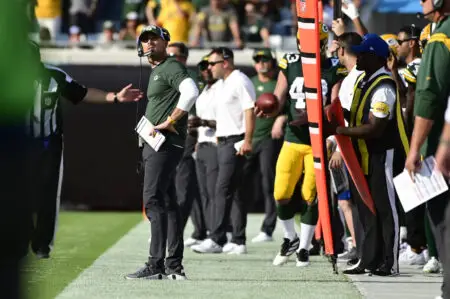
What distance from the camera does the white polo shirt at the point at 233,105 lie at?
11.6m

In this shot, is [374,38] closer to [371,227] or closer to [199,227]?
[371,227]

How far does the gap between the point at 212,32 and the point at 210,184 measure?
22.9 ft

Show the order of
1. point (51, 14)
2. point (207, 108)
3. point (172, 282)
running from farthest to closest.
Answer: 1. point (51, 14)
2. point (207, 108)
3. point (172, 282)

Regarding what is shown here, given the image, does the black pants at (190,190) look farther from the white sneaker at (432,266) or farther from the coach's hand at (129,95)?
the coach's hand at (129,95)

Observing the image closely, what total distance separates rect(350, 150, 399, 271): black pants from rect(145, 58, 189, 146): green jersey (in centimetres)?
148

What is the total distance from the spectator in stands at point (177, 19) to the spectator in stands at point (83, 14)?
2.14m

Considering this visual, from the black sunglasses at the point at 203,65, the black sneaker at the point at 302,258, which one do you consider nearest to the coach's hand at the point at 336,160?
the black sneaker at the point at 302,258

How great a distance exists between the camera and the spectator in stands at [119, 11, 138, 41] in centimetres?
1936

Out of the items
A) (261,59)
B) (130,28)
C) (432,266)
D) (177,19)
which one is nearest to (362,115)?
(432,266)

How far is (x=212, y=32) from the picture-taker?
18.7 m

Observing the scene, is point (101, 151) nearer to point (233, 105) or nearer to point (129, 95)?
point (233, 105)

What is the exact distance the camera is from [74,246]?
11750 millimetres

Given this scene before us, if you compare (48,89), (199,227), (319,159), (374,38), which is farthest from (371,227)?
(199,227)

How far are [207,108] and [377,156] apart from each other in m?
3.41
